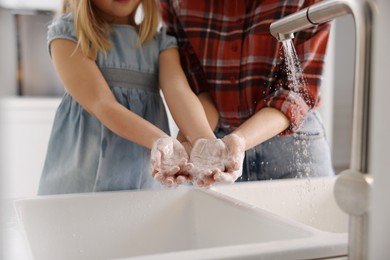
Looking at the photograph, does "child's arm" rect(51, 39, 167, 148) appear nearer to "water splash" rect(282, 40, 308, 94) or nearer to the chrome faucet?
"water splash" rect(282, 40, 308, 94)

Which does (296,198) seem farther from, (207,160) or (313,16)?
(313,16)

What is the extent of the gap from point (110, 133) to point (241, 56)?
0.87 ft

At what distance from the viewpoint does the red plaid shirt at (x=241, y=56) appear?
806 millimetres

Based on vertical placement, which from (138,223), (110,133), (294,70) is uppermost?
(294,70)

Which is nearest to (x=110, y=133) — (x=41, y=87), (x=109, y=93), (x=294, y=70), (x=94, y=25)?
(x=109, y=93)

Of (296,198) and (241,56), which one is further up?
(241,56)

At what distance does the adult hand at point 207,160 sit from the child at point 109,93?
49 mm

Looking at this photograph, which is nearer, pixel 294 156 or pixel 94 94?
pixel 94 94

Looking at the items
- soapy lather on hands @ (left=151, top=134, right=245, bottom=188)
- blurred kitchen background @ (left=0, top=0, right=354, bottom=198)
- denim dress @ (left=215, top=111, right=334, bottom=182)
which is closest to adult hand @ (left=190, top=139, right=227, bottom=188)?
soapy lather on hands @ (left=151, top=134, right=245, bottom=188)

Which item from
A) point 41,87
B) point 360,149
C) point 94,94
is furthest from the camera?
point 41,87

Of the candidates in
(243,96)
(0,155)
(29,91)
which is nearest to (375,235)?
(0,155)

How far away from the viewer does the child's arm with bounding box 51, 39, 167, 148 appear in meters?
0.74

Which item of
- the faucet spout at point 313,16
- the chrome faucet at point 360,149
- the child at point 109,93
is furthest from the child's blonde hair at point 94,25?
the chrome faucet at point 360,149

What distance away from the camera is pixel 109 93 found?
79 centimetres
